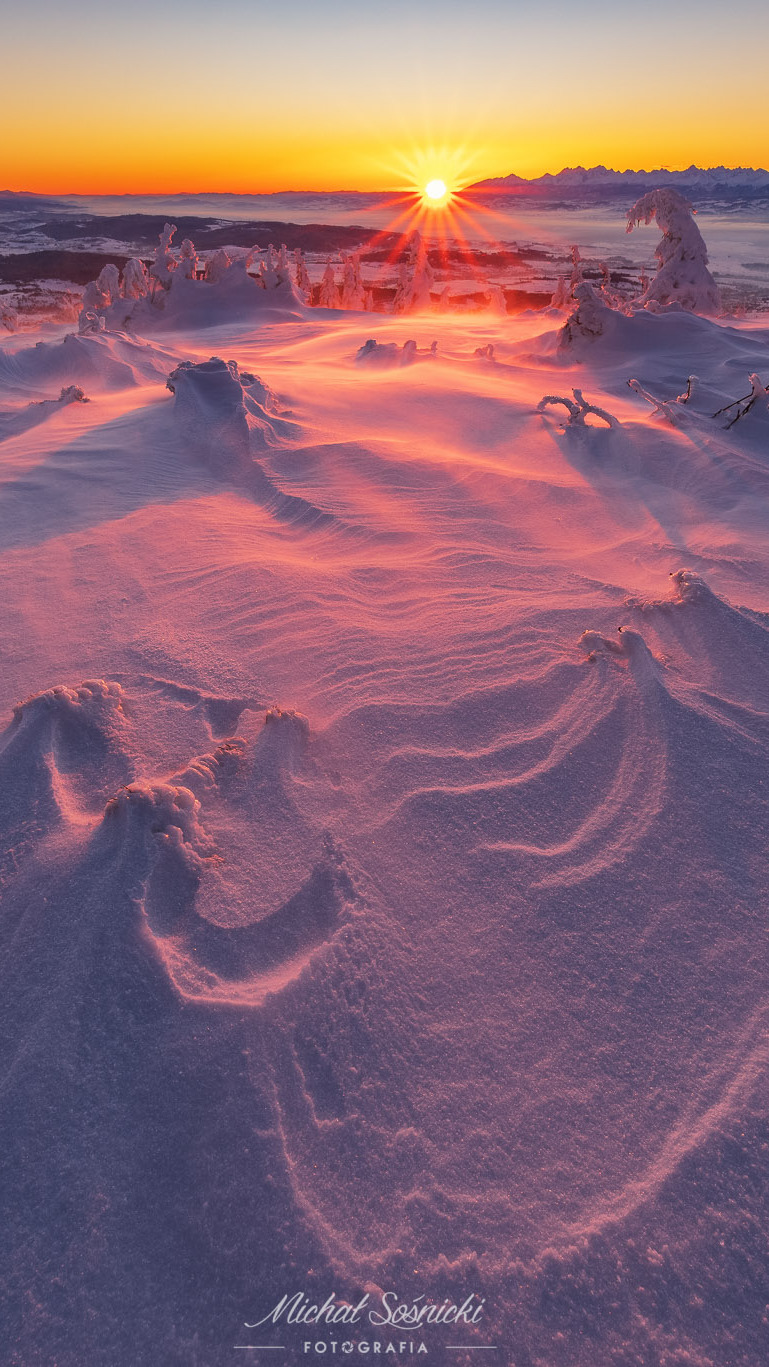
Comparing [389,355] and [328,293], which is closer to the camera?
[389,355]

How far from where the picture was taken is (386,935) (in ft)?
5.79

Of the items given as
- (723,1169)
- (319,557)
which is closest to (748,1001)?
(723,1169)

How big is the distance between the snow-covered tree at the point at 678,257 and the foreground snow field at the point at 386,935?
44.6 ft

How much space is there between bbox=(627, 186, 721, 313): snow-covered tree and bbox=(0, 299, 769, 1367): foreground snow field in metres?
13.6

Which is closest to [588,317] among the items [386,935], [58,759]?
[58,759]

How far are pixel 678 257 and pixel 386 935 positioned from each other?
57.3ft

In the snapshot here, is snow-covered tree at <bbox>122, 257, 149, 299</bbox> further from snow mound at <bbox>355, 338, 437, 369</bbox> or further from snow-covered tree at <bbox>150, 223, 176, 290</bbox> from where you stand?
snow mound at <bbox>355, 338, 437, 369</bbox>

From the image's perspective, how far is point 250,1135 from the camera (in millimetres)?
1397

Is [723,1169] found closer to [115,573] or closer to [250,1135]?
[250,1135]

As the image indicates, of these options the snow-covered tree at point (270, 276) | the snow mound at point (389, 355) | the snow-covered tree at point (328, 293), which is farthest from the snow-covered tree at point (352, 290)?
the snow mound at point (389, 355)

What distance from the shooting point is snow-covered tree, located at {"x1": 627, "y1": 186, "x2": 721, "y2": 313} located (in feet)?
44.1

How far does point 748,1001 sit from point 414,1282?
101 cm

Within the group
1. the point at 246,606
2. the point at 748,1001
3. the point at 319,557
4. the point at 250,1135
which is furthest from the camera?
the point at 319,557

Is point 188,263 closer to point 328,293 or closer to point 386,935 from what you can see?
point 328,293
